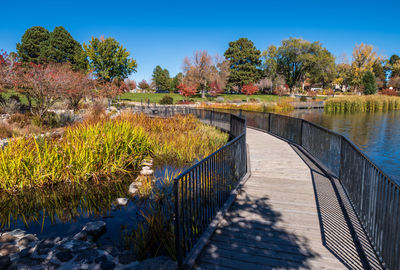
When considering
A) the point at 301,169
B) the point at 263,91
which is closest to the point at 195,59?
the point at 263,91

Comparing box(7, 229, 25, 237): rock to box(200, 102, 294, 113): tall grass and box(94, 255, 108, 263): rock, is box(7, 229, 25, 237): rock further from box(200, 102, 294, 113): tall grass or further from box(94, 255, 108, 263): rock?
box(200, 102, 294, 113): tall grass

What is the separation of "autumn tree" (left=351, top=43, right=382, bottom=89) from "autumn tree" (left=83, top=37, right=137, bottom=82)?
64382mm

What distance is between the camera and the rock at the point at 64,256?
3343 mm

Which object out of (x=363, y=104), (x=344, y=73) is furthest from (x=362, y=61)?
(x=363, y=104)

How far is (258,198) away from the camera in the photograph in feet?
17.1

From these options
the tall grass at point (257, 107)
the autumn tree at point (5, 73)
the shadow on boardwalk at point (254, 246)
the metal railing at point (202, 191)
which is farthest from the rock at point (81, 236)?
the tall grass at point (257, 107)

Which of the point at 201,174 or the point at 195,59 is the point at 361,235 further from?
the point at 195,59

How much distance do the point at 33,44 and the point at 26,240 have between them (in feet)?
228

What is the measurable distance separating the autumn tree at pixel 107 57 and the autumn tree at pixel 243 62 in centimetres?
3091

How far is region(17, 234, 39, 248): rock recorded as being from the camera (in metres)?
3.90

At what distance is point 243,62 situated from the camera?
7288cm

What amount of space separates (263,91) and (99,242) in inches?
3118

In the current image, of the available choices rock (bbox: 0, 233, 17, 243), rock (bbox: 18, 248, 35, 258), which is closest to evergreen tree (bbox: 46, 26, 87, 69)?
rock (bbox: 0, 233, 17, 243)

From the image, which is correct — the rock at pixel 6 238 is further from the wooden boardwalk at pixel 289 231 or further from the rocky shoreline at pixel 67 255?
the wooden boardwalk at pixel 289 231
